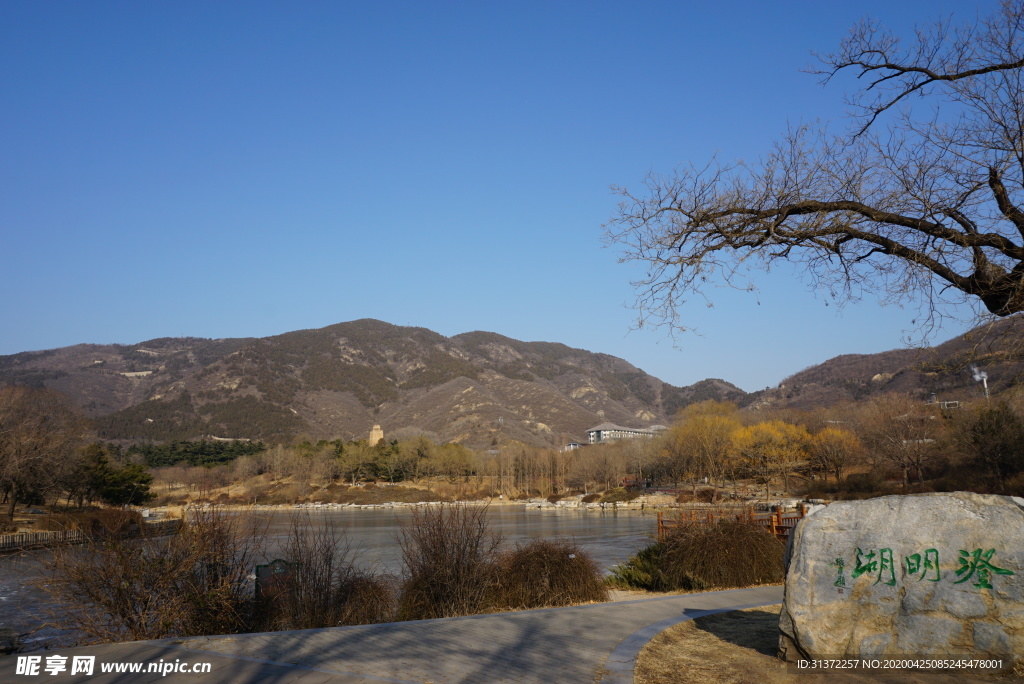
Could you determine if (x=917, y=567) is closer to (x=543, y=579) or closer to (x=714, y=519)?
(x=543, y=579)

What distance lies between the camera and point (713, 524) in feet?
49.5

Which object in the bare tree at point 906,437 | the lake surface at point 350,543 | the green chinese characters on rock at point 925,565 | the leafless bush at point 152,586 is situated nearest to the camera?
the green chinese characters on rock at point 925,565

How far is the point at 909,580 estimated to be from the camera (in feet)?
20.9

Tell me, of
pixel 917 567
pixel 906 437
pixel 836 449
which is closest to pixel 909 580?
pixel 917 567

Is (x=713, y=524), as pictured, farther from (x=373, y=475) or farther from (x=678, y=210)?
(x=373, y=475)

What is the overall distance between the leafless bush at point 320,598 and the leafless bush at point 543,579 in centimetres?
195

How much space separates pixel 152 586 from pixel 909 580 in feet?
28.6

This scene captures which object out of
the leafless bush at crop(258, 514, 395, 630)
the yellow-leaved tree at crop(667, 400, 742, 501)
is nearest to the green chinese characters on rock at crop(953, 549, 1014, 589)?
the leafless bush at crop(258, 514, 395, 630)

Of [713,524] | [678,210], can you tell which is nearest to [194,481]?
[713,524]

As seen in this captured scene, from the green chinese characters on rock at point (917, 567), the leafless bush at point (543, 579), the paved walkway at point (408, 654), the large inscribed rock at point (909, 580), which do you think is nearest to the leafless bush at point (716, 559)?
the leafless bush at point (543, 579)

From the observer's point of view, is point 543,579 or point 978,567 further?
point 543,579

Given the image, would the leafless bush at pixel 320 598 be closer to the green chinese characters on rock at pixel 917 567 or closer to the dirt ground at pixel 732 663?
the dirt ground at pixel 732 663

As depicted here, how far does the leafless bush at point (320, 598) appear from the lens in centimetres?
1163

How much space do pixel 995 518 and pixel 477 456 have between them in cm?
9530
